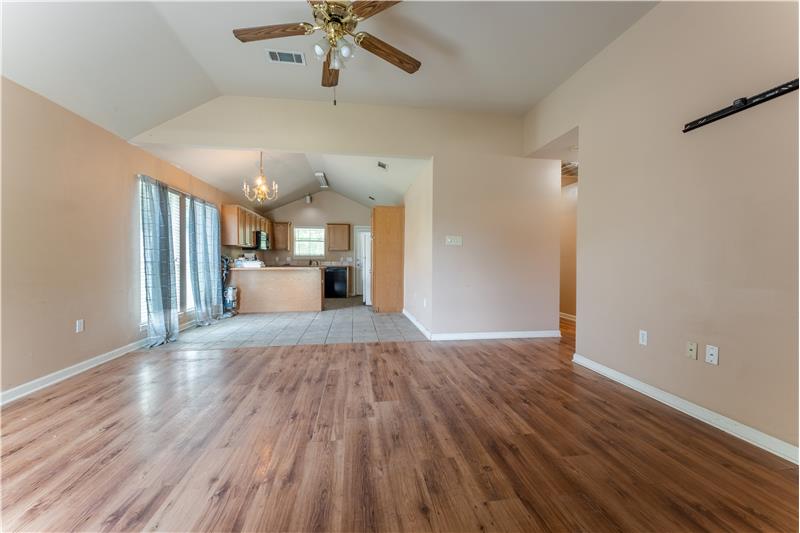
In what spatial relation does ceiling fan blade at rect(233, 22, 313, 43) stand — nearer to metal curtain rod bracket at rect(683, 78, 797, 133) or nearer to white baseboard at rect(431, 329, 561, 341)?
metal curtain rod bracket at rect(683, 78, 797, 133)

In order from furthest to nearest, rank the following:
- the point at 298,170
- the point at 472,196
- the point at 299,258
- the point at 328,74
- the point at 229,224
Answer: the point at 299,258 → the point at 298,170 → the point at 229,224 → the point at 472,196 → the point at 328,74

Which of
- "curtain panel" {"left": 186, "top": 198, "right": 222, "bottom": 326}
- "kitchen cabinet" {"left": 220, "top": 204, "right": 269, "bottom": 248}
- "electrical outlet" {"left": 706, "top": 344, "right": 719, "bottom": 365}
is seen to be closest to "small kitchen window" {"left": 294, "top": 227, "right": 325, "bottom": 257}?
"kitchen cabinet" {"left": 220, "top": 204, "right": 269, "bottom": 248}

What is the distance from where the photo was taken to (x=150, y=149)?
3.60 m

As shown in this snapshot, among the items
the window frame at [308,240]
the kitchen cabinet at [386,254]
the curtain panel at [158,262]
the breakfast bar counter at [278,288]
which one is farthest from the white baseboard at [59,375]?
the window frame at [308,240]

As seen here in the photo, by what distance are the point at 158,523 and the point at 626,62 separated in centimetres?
424

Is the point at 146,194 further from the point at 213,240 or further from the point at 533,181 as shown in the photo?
the point at 533,181

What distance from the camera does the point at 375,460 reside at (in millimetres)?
1551

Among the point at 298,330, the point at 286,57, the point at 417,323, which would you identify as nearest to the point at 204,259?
the point at 298,330

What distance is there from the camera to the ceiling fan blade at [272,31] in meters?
1.95

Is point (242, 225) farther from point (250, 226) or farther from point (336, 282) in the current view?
point (336, 282)

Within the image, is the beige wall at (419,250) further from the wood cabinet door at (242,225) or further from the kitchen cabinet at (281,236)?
the kitchen cabinet at (281,236)

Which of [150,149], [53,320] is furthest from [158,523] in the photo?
[150,149]

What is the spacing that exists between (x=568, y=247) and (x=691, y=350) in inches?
149

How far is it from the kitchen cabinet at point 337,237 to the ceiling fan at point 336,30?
22.2 ft
